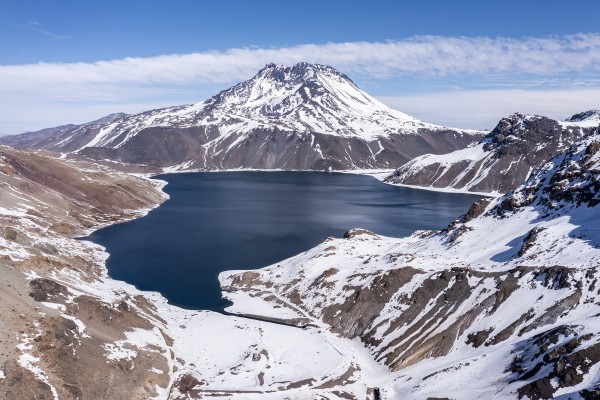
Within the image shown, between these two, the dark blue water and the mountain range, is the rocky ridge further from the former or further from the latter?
the dark blue water

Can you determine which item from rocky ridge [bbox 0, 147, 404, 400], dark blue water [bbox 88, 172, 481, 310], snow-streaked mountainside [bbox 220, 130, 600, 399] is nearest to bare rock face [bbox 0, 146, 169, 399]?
rocky ridge [bbox 0, 147, 404, 400]

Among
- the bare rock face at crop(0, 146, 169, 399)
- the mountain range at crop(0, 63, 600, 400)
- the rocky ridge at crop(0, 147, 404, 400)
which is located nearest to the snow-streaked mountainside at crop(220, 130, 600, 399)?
the mountain range at crop(0, 63, 600, 400)

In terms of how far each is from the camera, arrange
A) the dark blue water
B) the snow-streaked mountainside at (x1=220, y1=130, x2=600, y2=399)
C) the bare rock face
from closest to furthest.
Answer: the bare rock face, the snow-streaked mountainside at (x1=220, y1=130, x2=600, y2=399), the dark blue water

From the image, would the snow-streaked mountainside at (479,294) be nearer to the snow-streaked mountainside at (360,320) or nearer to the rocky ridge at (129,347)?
the snow-streaked mountainside at (360,320)

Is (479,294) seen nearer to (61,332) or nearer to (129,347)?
(129,347)

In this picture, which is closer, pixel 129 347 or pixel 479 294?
pixel 129 347

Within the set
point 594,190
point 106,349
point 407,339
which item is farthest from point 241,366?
point 594,190

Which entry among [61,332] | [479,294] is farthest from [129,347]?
[479,294]

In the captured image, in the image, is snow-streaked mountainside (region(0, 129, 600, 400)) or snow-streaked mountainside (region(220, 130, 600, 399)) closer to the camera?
snow-streaked mountainside (region(220, 130, 600, 399))

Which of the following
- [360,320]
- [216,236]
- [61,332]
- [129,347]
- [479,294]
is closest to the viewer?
[61,332]

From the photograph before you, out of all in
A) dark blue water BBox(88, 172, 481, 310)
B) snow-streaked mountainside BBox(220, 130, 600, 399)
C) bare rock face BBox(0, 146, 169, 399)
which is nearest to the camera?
bare rock face BBox(0, 146, 169, 399)
